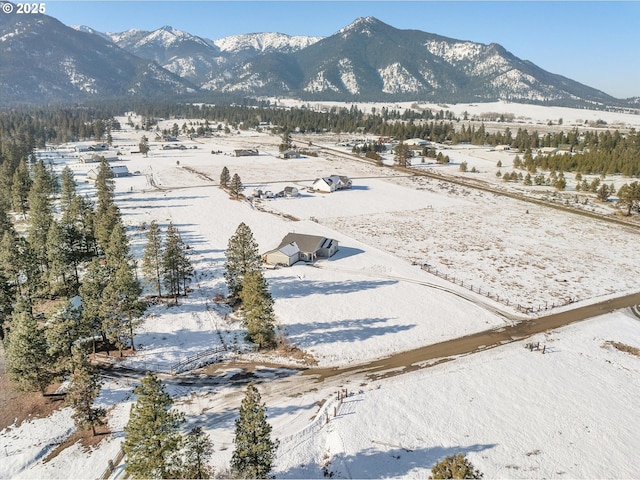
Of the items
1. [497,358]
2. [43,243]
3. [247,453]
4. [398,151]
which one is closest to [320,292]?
[497,358]

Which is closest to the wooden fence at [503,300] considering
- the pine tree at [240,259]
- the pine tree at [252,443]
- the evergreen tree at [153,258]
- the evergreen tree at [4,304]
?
the pine tree at [240,259]

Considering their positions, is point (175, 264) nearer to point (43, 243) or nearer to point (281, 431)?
point (43, 243)

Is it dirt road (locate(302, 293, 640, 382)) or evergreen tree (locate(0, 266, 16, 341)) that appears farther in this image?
evergreen tree (locate(0, 266, 16, 341))

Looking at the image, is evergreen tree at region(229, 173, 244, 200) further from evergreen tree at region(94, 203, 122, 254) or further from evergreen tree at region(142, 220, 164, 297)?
evergreen tree at region(142, 220, 164, 297)

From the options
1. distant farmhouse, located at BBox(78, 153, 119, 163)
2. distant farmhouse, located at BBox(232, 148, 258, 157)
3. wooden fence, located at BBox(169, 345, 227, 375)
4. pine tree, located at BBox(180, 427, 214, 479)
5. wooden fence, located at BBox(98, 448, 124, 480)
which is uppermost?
distant farmhouse, located at BBox(232, 148, 258, 157)

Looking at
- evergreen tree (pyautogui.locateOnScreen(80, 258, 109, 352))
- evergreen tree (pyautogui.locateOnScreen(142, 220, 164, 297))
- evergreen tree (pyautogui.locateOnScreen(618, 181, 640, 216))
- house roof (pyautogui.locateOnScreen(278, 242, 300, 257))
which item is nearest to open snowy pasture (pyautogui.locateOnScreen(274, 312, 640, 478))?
evergreen tree (pyautogui.locateOnScreen(80, 258, 109, 352))

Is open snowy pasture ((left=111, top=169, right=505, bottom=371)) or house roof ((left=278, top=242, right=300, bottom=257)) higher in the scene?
house roof ((left=278, top=242, right=300, bottom=257))
